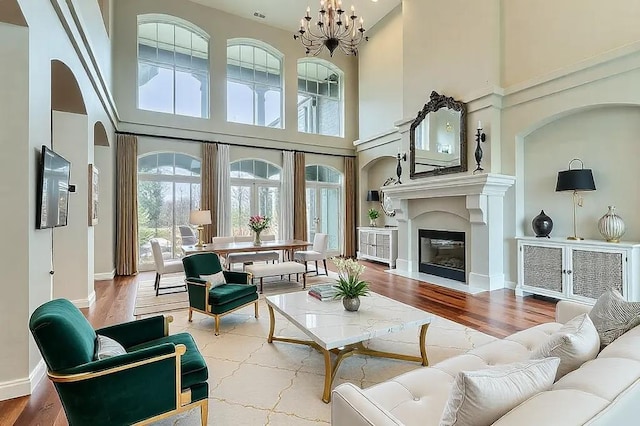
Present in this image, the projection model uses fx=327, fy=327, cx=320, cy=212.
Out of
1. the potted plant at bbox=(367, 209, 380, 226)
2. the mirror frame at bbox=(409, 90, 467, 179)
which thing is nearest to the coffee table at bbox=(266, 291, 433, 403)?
the mirror frame at bbox=(409, 90, 467, 179)

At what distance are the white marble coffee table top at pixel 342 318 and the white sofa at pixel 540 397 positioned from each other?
2.25 feet

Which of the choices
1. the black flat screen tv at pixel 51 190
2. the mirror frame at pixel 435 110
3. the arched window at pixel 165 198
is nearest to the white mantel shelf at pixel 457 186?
the mirror frame at pixel 435 110

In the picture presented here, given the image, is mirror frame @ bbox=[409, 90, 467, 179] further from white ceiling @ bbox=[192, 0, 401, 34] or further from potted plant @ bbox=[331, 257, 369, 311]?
potted plant @ bbox=[331, 257, 369, 311]

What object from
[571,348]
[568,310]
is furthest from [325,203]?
[571,348]

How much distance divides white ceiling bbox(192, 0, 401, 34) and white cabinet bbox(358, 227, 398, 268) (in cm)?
528

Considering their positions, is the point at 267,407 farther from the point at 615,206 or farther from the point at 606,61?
the point at 606,61

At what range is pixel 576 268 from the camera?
4277mm

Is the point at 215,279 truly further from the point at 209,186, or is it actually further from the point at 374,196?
the point at 374,196

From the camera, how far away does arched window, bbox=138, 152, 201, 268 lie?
7.18 metres

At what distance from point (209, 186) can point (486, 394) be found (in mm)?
7289

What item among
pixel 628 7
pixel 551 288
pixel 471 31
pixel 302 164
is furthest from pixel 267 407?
pixel 302 164

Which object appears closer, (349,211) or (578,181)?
(578,181)

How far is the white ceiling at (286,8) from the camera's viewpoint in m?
7.52

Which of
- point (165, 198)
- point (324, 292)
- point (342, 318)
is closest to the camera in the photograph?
point (342, 318)
